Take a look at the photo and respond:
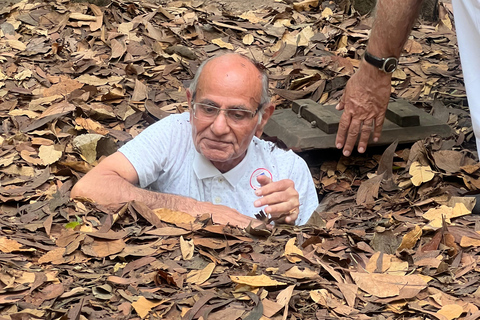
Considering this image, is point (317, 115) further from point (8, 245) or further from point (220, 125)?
point (8, 245)

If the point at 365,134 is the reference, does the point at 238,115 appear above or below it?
above

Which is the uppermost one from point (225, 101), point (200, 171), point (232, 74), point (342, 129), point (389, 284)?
point (232, 74)

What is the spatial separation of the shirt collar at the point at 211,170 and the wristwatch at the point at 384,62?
1.01m

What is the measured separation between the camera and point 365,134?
4270mm

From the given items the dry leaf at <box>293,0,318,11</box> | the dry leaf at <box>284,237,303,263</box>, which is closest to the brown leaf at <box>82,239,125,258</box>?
the dry leaf at <box>284,237,303,263</box>

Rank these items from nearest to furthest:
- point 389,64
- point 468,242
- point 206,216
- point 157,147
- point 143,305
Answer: point 143,305, point 468,242, point 206,216, point 157,147, point 389,64

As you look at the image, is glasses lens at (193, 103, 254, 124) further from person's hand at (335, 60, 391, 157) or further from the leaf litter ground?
person's hand at (335, 60, 391, 157)

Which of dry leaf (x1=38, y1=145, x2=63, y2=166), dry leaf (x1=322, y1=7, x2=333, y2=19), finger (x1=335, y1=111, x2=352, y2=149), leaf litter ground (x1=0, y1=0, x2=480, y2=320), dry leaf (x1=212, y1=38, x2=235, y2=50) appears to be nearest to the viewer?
leaf litter ground (x1=0, y1=0, x2=480, y2=320)

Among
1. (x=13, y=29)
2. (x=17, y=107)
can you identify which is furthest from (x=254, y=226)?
(x=13, y=29)

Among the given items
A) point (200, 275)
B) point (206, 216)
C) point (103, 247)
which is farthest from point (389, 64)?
point (103, 247)

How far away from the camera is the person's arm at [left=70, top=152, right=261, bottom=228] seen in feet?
11.4

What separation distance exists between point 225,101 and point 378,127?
1.18m

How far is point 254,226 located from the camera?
3430mm

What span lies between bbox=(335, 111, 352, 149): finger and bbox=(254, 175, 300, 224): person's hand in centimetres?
80
